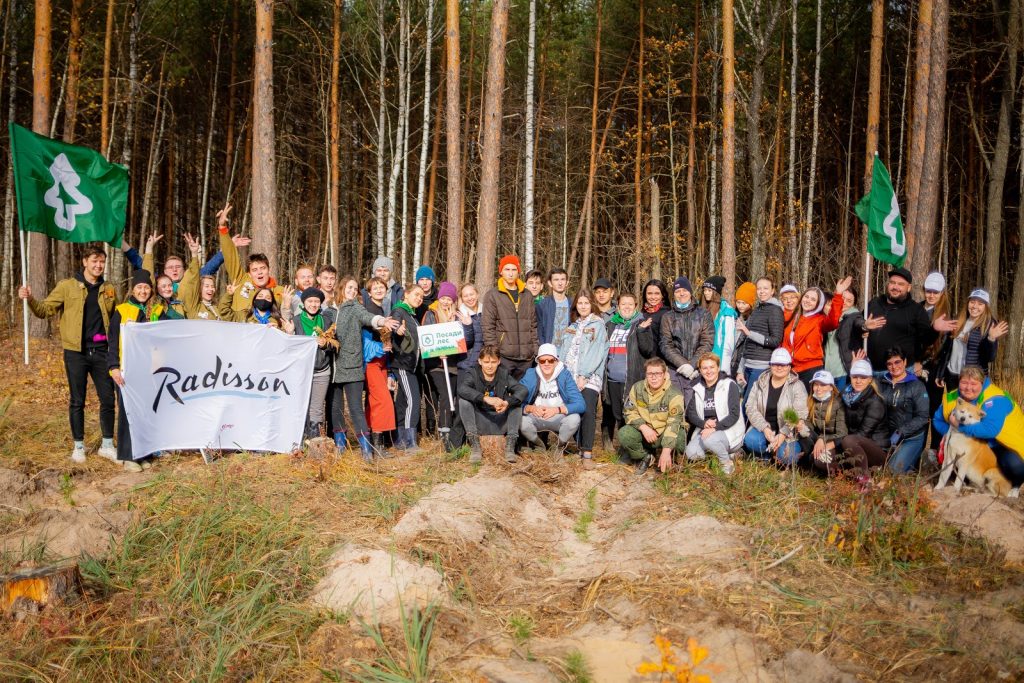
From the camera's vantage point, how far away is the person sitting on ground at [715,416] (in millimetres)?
7461

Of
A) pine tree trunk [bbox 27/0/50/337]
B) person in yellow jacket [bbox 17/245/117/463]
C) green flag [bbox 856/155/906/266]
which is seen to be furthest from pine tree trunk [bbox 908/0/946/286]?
pine tree trunk [bbox 27/0/50/337]

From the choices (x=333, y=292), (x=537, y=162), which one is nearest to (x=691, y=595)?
(x=333, y=292)

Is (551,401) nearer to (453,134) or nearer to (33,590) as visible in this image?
(33,590)

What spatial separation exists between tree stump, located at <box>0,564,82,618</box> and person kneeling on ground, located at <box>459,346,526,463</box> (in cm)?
393

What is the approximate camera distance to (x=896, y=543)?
5.41 meters

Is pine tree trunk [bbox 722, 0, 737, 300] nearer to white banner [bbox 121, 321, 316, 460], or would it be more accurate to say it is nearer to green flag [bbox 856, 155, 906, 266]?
green flag [bbox 856, 155, 906, 266]

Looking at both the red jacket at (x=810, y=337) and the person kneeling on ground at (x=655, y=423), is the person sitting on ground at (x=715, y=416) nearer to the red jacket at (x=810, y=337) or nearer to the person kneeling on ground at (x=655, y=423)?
the person kneeling on ground at (x=655, y=423)

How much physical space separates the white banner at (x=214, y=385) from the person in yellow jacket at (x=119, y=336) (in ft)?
0.31

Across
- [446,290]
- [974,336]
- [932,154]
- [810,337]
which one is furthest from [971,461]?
[932,154]

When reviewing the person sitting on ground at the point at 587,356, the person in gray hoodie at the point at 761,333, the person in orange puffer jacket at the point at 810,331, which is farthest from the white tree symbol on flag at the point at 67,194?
the person in orange puffer jacket at the point at 810,331

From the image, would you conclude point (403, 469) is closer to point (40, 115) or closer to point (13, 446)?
point (13, 446)

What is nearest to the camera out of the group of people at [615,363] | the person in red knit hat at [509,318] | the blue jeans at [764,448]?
the group of people at [615,363]

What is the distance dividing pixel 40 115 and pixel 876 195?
14.4m

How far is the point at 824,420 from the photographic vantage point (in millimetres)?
7234
